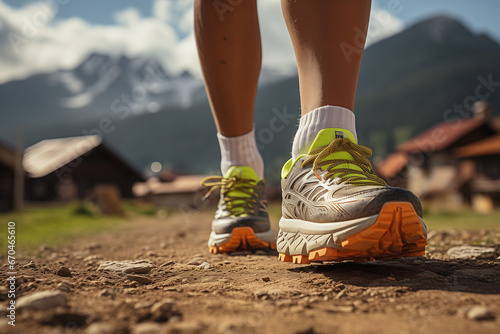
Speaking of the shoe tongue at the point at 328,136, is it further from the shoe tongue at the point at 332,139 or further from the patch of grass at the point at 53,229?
the patch of grass at the point at 53,229

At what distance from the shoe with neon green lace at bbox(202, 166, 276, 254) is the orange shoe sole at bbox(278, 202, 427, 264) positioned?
807 mm

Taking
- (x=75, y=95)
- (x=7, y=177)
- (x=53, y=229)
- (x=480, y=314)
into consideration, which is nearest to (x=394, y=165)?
(x=7, y=177)

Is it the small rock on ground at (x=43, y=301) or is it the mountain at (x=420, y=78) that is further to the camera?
the mountain at (x=420, y=78)

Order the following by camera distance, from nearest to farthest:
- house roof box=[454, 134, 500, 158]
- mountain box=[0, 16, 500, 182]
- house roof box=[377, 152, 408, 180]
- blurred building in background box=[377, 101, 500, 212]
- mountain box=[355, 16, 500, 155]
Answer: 1. house roof box=[454, 134, 500, 158]
2. blurred building in background box=[377, 101, 500, 212]
3. house roof box=[377, 152, 408, 180]
4. mountain box=[355, 16, 500, 155]
5. mountain box=[0, 16, 500, 182]

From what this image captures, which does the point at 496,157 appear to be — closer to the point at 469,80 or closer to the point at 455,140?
the point at 455,140

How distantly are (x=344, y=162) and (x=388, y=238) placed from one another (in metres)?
0.34

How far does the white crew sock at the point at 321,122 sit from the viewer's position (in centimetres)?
145

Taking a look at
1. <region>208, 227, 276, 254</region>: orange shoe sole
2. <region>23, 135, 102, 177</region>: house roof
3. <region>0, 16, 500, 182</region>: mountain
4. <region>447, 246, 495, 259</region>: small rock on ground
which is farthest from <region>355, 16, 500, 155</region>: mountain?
<region>208, 227, 276, 254</region>: orange shoe sole

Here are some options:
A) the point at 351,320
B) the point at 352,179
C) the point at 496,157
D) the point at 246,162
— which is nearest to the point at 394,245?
the point at 352,179

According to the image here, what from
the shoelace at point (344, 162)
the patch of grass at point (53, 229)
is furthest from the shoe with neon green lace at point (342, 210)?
the patch of grass at point (53, 229)

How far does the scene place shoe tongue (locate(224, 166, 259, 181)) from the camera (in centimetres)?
212

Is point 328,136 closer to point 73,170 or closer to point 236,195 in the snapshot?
point 236,195

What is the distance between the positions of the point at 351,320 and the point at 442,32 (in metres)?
135

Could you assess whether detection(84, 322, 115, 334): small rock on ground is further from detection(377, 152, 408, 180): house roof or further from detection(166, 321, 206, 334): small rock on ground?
detection(377, 152, 408, 180): house roof
